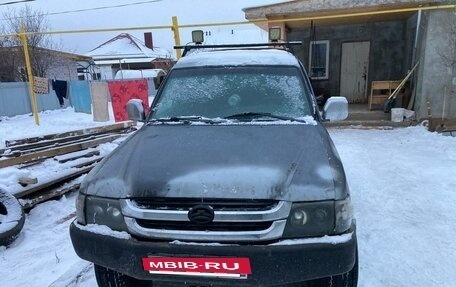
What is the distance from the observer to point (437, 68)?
9812 millimetres

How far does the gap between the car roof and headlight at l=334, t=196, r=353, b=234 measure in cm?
195

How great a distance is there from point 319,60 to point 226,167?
12911 millimetres

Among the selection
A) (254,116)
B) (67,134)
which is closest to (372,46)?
(67,134)

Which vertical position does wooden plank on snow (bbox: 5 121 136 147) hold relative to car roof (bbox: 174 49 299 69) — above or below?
below

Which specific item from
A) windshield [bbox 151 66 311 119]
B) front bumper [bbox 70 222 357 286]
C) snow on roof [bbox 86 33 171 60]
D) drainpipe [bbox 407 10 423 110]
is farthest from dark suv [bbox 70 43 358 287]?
snow on roof [bbox 86 33 171 60]

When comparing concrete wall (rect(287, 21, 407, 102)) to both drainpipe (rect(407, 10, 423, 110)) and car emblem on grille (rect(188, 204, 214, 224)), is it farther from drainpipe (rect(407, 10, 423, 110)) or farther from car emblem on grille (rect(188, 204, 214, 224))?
car emblem on grille (rect(188, 204, 214, 224))

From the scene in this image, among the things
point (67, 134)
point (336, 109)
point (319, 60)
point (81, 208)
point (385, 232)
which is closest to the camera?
point (81, 208)

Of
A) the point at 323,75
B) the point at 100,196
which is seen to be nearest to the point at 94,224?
the point at 100,196

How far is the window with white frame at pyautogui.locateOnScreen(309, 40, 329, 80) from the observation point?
14.0 meters

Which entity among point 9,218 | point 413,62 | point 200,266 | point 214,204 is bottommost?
point 9,218

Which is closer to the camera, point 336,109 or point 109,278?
point 109,278

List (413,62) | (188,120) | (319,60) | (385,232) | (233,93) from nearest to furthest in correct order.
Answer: (188,120) < (233,93) < (385,232) < (413,62) < (319,60)

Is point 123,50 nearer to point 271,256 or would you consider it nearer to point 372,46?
point 372,46

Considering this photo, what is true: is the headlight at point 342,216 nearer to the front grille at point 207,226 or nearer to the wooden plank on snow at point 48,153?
the front grille at point 207,226
